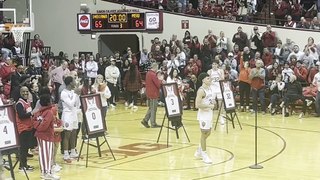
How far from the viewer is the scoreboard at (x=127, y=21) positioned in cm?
3072

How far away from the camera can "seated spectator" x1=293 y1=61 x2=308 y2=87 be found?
23812mm

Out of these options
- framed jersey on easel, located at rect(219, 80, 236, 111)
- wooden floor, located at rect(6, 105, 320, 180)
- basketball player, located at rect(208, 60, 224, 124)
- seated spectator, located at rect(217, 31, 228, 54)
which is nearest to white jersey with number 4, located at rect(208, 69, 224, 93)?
basketball player, located at rect(208, 60, 224, 124)

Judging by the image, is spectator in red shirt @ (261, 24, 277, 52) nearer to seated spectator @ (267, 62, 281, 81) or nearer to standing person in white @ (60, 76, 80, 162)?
seated spectator @ (267, 62, 281, 81)

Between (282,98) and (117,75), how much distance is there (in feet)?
22.1

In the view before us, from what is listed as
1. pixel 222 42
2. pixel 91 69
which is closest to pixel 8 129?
pixel 91 69

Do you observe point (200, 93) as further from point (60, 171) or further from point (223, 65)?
point (223, 65)

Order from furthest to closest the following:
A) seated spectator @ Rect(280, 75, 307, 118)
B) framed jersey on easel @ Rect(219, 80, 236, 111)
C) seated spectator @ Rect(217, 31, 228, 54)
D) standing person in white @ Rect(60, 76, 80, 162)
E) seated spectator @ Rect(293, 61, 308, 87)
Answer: seated spectator @ Rect(217, 31, 228, 54)
seated spectator @ Rect(293, 61, 308, 87)
seated spectator @ Rect(280, 75, 307, 118)
framed jersey on easel @ Rect(219, 80, 236, 111)
standing person in white @ Rect(60, 76, 80, 162)

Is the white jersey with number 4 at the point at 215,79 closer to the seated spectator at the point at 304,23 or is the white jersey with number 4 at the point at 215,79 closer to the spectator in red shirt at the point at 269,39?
the spectator in red shirt at the point at 269,39

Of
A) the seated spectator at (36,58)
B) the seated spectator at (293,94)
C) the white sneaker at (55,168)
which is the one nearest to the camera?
the white sneaker at (55,168)

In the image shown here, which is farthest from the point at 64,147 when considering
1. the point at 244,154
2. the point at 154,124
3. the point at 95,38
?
the point at 95,38

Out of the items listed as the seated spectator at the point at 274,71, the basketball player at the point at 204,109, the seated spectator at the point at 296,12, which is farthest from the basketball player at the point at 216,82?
the seated spectator at the point at 296,12

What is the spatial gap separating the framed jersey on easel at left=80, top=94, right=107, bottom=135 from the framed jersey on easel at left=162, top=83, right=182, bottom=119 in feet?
8.96

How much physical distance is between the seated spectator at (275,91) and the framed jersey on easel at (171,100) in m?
7.21

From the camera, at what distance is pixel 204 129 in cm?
1435
